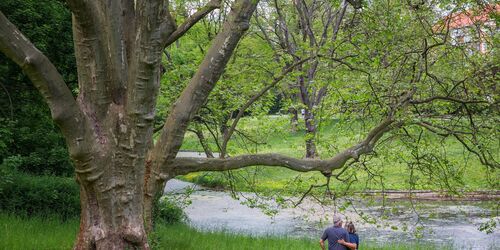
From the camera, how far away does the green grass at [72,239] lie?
9.27 m

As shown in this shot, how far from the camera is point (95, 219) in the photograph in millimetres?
7031

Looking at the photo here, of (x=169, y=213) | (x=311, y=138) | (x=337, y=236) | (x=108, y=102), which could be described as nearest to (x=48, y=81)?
(x=108, y=102)

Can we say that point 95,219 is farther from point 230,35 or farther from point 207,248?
point 207,248

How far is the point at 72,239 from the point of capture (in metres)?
9.98

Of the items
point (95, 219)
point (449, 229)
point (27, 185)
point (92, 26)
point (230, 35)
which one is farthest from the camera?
point (449, 229)

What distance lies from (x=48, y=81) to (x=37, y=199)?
8.23 m

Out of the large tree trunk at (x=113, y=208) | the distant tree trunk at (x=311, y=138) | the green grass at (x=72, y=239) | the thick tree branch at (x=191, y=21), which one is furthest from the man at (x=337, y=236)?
the thick tree branch at (x=191, y=21)

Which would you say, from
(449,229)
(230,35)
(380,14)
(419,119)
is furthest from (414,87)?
(449,229)

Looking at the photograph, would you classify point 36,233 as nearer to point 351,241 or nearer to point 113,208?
point 113,208

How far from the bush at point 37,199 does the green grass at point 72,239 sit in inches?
35.3

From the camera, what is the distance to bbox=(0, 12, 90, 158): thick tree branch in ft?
19.1

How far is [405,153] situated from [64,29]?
7.55 meters

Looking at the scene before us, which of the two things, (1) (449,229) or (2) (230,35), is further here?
(1) (449,229)

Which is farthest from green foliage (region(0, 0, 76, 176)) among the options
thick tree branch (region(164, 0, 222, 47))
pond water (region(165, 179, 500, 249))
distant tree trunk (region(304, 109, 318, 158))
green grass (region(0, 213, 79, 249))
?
distant tree trunk (region(304, 109, 318, 158))
